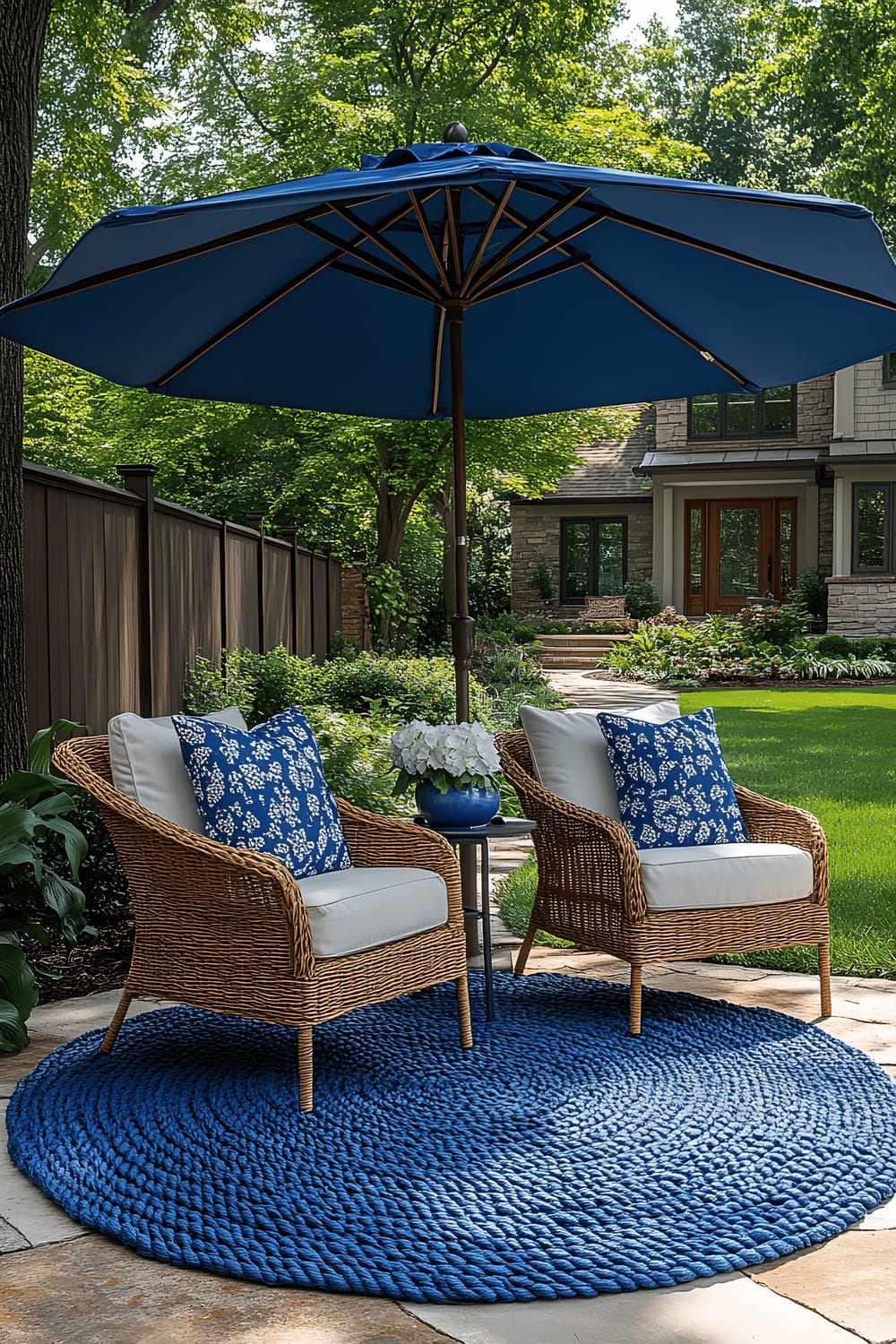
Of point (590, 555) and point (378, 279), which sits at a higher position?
point (378, 279)

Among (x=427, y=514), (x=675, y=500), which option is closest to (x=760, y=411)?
(x=675, y=500)

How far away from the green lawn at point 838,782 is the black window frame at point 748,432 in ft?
25.6

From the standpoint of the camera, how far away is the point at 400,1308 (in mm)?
2217

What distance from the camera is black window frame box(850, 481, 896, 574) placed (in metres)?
19.5

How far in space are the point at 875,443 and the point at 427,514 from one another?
728 centimetres

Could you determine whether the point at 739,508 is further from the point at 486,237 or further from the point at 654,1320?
the point at 654,1320

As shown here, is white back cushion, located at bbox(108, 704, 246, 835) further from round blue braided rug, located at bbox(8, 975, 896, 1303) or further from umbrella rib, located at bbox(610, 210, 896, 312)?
umbrella rib, located at bbox(610, 210, 896, 312)

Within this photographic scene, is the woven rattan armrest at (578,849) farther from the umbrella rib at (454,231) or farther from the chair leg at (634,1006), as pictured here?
the umbrella rib at (454,231)

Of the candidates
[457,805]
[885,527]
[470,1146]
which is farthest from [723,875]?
[885,527]

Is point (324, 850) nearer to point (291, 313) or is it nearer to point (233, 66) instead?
point (291, 313)

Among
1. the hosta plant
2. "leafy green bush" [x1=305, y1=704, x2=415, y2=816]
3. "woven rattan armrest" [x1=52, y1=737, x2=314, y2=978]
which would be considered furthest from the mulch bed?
"leafy green bush" [x1=305, y1=704, x2=415, y2=816]

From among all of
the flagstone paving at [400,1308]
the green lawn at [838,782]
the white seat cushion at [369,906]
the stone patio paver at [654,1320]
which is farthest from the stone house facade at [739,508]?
the stone patio paver at [654,1320]

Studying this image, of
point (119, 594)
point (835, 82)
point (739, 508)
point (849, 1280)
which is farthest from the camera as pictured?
point (739, 508)

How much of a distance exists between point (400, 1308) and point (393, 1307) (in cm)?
1
